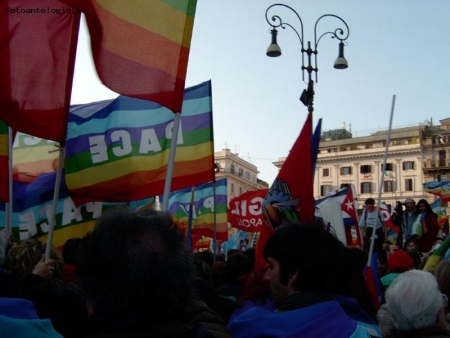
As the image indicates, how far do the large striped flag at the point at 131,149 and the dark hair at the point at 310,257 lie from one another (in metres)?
3.19

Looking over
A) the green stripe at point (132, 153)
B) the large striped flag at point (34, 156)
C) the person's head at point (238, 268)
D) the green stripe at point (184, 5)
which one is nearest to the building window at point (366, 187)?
the large striped flag at point (34, 156)

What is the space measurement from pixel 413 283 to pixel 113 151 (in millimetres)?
4817

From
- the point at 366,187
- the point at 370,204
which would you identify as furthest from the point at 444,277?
the point at 366,187

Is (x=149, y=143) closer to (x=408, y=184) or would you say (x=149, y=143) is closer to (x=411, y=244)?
(x=411, y=244)

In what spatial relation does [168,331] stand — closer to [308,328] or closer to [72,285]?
[308,328]

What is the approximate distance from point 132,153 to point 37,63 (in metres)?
2.04

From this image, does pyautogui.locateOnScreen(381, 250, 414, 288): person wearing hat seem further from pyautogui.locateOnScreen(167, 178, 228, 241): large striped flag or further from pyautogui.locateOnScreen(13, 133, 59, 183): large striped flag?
pyautogui.locateOnScreen(167, 178, 228, 241): large striped flag

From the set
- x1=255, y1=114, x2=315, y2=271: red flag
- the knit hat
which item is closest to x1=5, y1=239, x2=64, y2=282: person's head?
x1=255, y1=114, x2=315, y2=271: red flag

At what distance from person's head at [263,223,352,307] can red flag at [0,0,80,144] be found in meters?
2.33

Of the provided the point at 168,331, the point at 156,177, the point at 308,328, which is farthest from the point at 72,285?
the point at 156,177

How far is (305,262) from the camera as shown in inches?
109

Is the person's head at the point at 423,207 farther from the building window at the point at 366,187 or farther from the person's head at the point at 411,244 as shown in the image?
the building window at the point at 366,187

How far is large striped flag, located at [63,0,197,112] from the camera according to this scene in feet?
15.3

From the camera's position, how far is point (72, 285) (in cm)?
360
